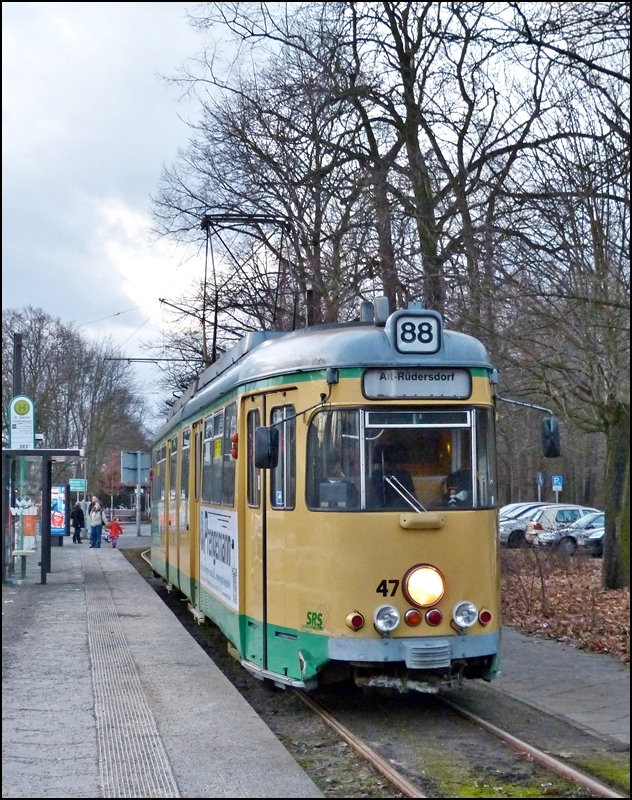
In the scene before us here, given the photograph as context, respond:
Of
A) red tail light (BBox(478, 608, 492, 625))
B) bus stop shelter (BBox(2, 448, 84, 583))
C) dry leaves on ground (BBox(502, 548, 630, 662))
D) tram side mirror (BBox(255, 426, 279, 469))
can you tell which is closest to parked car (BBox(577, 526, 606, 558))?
dry leaves on ground (BBox(502, 548, 630, 662))

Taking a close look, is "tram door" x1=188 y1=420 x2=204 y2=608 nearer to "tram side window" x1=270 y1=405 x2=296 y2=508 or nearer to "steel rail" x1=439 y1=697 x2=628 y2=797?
"tram side window" x1=270 y1=405 x2=296 y2=508

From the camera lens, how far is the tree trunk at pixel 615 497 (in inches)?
578

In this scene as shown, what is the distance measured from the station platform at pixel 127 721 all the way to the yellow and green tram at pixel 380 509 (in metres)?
0.86

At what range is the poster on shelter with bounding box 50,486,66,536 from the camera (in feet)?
111

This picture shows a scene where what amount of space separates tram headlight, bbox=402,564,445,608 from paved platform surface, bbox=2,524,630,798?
142 centimetres

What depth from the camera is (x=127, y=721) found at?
7.67m

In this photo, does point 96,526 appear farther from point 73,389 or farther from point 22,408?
point 22,408

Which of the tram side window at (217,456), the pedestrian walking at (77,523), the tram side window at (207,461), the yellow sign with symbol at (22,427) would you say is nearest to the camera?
the tram side window at (217,456)

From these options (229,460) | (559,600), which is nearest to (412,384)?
(229,460)

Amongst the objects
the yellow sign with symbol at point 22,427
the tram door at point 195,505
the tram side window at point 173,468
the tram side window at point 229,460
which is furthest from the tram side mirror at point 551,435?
the yellow sign with symbol at point 22,427

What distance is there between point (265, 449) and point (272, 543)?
39.8 inches

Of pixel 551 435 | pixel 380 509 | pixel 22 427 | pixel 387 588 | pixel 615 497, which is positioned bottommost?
pixel 387 588

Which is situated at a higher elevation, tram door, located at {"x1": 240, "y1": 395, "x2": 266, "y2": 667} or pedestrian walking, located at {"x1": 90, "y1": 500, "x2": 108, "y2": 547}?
tram door, located at {"x1": 240, "y1": 395, "x2": 266, "y2": 667}

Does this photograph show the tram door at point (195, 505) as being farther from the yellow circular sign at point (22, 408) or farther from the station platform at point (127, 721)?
the yellow circular sign at point (22, 408)
